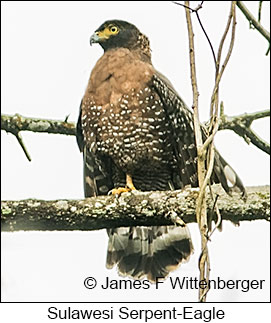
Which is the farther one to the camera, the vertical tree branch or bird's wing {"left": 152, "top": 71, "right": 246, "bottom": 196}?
bird's wing {"left": 152, "top": 71, "right": 246, "bottom": 196}

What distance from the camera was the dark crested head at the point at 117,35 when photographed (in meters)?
5.12

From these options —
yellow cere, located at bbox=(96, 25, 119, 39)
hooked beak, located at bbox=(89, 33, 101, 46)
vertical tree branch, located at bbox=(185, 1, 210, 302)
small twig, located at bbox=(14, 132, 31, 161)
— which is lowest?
vertical tree branch, located at bbox=(185, 1, 210, 302)

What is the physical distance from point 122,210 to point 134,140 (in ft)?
3.78

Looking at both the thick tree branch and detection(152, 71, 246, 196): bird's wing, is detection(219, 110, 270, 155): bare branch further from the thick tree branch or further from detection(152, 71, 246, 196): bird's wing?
the thick tree branch

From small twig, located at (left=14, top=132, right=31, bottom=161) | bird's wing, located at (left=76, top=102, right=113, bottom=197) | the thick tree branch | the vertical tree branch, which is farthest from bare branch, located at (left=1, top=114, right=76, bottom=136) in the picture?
the vertical tree branch

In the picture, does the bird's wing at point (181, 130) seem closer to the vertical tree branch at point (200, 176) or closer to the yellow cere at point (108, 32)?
the yellow cere at point (108, 32)

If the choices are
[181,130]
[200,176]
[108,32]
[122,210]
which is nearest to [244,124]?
[181,130]

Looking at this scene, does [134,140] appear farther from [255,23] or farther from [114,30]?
[255,23]

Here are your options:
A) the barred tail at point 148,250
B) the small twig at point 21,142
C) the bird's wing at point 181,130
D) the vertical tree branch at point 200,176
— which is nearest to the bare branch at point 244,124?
the bird's wing at point 181,130

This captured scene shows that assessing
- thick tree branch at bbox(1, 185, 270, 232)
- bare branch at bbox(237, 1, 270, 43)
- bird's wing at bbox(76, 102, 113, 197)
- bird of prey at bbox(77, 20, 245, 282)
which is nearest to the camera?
bare branch at bbox(237, 1, 270, 43)

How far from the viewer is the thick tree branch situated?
3656 mm

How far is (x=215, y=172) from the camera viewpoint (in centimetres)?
406

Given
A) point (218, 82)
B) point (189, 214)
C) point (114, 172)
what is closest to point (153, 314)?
point (189, 214)

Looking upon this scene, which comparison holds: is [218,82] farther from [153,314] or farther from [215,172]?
[215,172]
